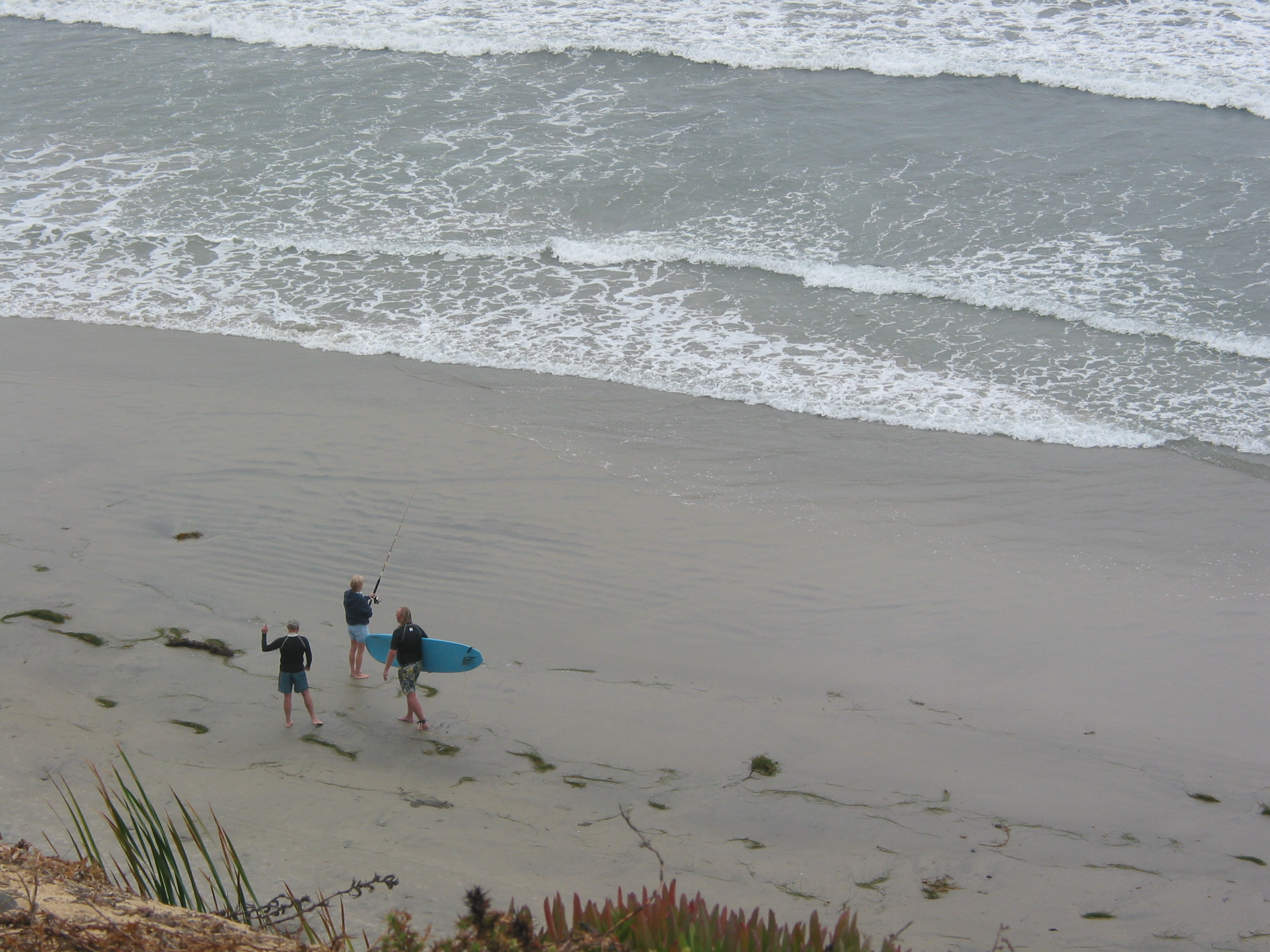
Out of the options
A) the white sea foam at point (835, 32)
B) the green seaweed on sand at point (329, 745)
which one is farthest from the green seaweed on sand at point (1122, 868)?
the white sea foam at point (835, 32)

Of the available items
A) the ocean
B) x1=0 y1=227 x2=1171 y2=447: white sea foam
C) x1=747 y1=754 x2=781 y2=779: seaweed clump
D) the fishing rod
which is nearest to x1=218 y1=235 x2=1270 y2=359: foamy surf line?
the ocean

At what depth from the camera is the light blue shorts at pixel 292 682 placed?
7352 millimetres

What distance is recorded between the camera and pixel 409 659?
24.6ft

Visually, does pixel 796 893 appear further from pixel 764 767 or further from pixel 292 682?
pixel 292 682

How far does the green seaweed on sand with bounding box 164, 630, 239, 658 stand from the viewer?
26.7 ft

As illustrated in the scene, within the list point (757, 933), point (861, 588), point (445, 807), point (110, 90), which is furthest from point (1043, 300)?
point (110, 90)

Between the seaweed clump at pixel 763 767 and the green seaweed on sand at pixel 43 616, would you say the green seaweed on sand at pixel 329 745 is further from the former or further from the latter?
the seaweed clump at pixel 763 767

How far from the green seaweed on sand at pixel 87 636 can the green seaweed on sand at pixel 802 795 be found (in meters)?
5.54

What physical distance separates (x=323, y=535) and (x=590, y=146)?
11185 millimetres

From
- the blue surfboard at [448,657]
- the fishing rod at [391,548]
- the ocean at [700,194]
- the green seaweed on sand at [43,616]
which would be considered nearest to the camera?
the blue surfboard at [448,657]

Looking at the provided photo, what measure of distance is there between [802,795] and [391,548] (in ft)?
15.2

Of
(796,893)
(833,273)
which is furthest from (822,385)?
(796,893)

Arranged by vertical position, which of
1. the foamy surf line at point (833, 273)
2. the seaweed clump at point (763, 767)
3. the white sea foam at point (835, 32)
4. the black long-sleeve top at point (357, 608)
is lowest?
the seaweed clump at point (763, 767)

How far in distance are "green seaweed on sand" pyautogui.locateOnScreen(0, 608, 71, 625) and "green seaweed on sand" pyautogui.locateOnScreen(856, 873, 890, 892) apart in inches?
267
